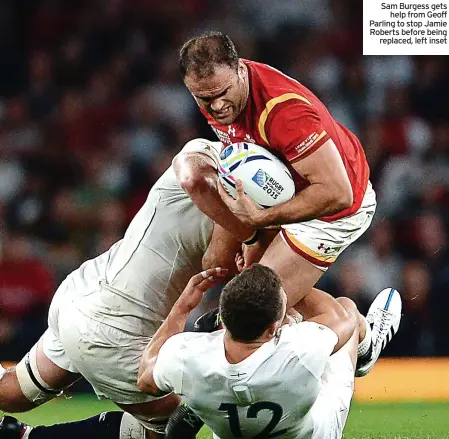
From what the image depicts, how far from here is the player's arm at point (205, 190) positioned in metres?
3.83

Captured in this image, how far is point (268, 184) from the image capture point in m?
3.87

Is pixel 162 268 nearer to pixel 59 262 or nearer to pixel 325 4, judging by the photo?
pixel 59 262

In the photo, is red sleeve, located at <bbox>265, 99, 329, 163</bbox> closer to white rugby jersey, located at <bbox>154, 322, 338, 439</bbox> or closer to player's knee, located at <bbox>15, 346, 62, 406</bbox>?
white rugby jersey, located at <bbox>154, 322, 338, 439</bbox>

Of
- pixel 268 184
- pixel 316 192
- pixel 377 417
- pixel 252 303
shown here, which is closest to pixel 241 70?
pixel 268 184

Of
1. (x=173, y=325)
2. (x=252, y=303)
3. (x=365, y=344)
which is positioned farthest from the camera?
(x=365, y=344)

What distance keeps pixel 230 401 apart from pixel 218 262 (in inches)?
30.8

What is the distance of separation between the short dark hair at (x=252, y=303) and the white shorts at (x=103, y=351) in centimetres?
93

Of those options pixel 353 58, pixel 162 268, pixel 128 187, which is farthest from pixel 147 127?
pixel 162 268

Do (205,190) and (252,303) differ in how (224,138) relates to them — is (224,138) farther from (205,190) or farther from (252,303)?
(252,303)

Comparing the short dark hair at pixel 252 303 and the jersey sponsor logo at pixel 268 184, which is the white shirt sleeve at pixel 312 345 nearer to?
the short dark hair at pixel 252 303

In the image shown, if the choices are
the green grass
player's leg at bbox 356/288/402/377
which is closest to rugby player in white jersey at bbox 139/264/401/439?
player's leg at bbox 356/288/402/377

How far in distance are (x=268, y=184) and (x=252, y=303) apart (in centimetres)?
81

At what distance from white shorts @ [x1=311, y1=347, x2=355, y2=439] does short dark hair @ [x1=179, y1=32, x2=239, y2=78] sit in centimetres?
135

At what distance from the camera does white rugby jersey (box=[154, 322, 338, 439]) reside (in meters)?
3.30
